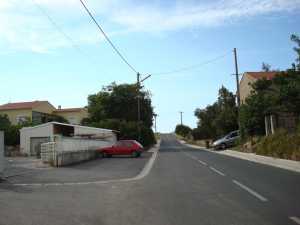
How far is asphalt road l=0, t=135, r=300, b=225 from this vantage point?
7.91 m

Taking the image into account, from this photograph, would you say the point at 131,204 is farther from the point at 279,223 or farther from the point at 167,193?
the point at 279,223

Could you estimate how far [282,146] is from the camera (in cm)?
2773

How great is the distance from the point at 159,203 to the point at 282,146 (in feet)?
65.1

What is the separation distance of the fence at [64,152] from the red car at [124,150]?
475 cm

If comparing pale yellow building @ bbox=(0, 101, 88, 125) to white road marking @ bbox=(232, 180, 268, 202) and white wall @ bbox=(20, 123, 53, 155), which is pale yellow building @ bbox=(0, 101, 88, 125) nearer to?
white wall @ bbox=(20, 123, 53, 155)

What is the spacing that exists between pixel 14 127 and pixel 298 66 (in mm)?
35357

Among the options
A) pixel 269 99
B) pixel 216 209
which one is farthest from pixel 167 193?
pixel 269 99

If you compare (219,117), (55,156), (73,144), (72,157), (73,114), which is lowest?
(72,157)

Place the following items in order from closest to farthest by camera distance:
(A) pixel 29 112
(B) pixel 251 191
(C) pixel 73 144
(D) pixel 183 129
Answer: (B) pixel 251 191 → (C) pixel 73 144 → (A) pixel 29 112 → (D) pixel 183 129

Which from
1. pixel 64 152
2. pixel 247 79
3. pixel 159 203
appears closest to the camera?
pixel 159 203

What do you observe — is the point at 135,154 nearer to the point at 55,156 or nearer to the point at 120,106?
the point at 55,156

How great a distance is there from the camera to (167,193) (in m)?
11.5

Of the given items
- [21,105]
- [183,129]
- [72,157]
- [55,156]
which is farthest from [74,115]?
[183,129]

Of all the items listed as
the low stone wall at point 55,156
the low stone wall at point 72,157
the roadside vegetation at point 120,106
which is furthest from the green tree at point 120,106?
the low stone wall at point 55,156
